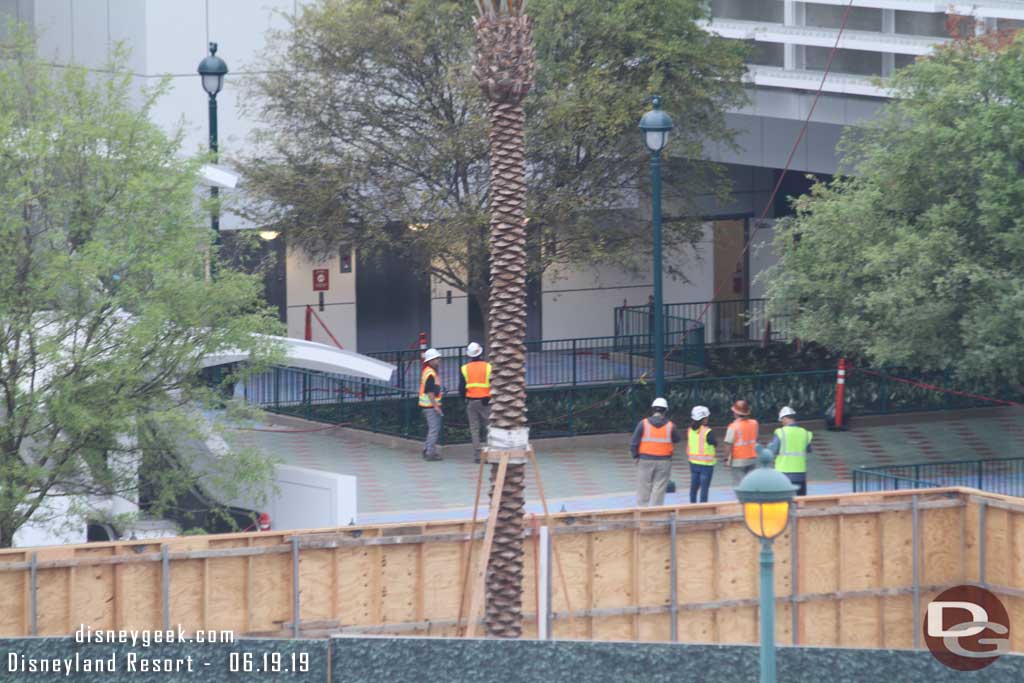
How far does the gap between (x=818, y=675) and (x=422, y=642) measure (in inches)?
118

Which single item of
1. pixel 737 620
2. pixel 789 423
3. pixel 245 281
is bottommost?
pixel 737 620

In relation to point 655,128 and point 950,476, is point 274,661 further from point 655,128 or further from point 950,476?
point 950,476

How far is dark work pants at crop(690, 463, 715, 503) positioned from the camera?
2095cm

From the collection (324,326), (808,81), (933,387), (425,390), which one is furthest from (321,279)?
(933,387)

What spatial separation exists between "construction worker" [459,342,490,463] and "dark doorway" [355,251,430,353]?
11740 millimetres

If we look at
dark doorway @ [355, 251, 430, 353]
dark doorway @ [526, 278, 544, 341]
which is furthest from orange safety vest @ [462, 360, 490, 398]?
dark doorway @ [526, 278, 544, 341]

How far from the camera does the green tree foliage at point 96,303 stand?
16875 millimetres

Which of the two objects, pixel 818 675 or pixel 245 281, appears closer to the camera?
pixel 818 675

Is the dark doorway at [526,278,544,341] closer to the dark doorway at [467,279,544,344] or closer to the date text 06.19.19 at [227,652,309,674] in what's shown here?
the dark doorway at [467,279,544,344]

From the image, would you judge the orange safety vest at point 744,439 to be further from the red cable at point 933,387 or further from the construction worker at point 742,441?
the red cable at point 933,387

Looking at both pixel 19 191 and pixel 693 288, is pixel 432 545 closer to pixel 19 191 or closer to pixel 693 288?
pixel 19 191

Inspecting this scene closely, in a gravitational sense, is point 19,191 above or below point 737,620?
above

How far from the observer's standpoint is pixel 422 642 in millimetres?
12633

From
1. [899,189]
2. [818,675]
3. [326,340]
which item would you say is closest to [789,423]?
[899,189]
